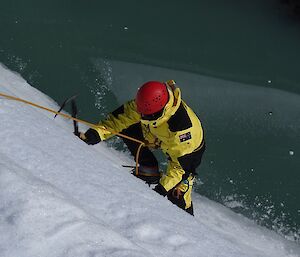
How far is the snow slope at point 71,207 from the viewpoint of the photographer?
2430mm

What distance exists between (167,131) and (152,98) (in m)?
0.48

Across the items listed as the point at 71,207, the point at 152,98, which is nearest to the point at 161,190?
the point at 152,98

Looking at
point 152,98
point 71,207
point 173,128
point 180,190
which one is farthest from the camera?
point 180,190

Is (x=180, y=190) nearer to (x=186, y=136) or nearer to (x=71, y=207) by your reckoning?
(x=186, y=136)

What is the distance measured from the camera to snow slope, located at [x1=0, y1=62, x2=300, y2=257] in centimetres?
243

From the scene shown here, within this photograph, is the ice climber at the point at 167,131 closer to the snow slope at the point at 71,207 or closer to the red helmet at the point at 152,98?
the red helmet at the point at 152,98

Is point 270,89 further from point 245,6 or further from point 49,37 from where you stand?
point 49,37

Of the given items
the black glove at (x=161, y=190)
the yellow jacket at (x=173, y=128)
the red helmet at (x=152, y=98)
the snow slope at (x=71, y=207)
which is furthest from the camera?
the black glove at (x=161, y=190)

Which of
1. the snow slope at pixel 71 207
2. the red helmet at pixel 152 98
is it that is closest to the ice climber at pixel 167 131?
the red helmet at pixel 152 98

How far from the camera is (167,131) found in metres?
4.27

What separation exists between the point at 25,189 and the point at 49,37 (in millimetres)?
4334

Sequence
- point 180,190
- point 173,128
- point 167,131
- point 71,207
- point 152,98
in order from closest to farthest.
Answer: point 71,207, point 152,98, point 173,128, point 167,131, point 180,190

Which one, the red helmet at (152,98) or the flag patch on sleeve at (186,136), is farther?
the flag patch on sleeve at (186,136)

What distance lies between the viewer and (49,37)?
6641 millimetres
